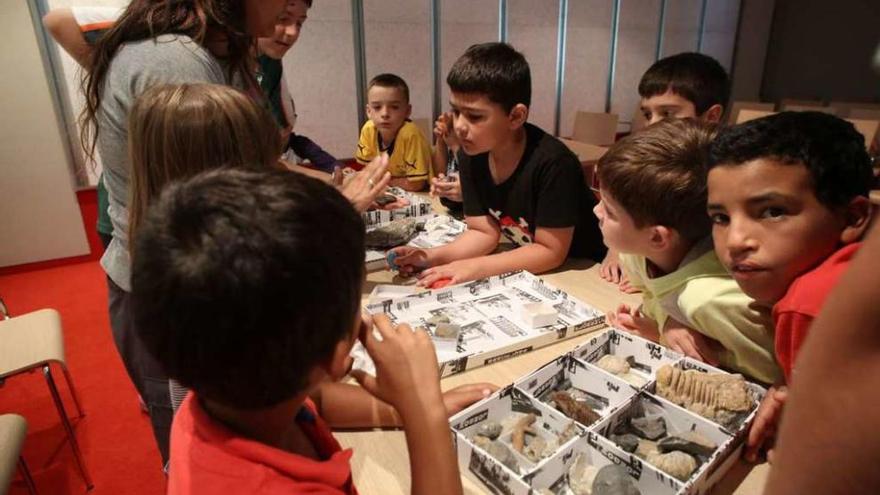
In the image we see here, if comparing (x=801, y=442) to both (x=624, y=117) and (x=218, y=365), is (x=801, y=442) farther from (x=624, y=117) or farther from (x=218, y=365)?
(x=624, y=117)

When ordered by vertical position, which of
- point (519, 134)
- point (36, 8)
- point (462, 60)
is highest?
point (36, 8)

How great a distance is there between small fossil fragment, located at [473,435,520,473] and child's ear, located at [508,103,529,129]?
1.12 m

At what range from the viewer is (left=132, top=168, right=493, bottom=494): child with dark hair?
0.48 m

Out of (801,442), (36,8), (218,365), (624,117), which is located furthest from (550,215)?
(624,117)

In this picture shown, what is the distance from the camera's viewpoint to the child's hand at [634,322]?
3.94ft

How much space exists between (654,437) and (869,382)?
0.65 metres

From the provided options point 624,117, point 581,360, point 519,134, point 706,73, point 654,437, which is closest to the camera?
point 654,437

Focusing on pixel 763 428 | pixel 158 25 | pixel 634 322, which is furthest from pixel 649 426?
pixel 158 25

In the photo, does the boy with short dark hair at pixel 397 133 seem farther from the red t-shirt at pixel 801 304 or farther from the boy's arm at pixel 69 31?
the red t-shirt at pixel 801 304

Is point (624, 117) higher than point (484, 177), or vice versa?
point (484, 177)

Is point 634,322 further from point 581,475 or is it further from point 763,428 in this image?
point 581,475

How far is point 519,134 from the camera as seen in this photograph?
1726 millimetres

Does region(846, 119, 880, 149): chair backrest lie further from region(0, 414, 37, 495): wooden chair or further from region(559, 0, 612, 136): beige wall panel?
region(0, 414, 37, 495): wooden chair

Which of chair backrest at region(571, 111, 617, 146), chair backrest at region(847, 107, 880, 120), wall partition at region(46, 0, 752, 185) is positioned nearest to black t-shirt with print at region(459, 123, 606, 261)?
wall partition at region(46, 0, 752, 185)
